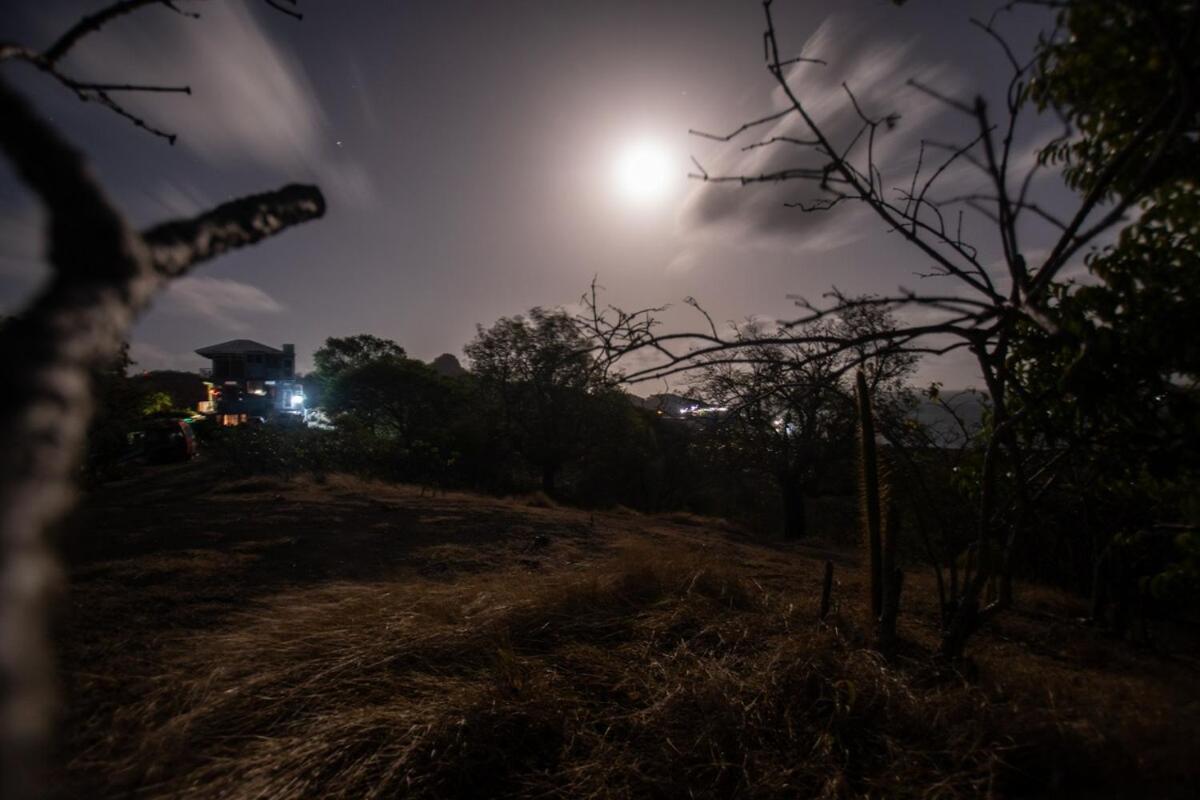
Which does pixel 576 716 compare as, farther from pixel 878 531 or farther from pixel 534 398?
pixel 534 398

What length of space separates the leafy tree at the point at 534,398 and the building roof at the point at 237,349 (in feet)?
125

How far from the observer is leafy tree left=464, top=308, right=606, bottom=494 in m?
21.0

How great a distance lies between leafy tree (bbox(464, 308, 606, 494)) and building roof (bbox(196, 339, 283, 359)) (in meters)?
38.2

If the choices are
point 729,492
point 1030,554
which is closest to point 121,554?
point 1030,554

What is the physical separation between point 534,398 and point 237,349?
42074 millimetres

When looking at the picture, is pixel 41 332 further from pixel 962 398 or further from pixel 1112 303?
pixel 962 398

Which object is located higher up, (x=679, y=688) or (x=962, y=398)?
(x=962, y=398)

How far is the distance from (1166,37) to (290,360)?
59597 mm

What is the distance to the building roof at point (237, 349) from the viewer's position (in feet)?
156

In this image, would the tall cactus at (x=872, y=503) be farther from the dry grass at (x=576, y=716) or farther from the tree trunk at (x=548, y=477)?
the tree trunk at (x=548, y=477)

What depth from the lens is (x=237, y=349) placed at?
4866cm

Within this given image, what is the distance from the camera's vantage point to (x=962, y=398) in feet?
15.1

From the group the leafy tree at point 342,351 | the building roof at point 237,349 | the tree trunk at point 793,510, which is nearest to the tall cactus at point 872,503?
the tree trunk at point 793,510

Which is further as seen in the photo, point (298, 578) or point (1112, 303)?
point (298, 578)
